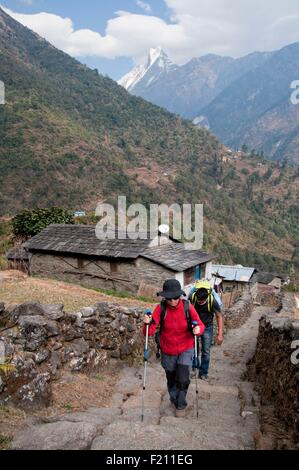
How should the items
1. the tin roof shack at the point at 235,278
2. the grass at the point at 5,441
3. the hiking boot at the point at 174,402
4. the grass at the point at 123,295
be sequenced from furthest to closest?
the tin roof shack at the point at 235,278 → the grass at the point at 123,295 → the hiking boot at the point at 174,402 → the grass at the point at 5,441

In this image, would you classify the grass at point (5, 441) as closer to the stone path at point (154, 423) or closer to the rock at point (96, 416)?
the stone path at point (154, 423)

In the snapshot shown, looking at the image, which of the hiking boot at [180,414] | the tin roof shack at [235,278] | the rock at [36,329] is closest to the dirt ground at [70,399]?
the rock at [36,329]

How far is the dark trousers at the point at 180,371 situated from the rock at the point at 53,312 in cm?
248

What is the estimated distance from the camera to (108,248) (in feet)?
67.2

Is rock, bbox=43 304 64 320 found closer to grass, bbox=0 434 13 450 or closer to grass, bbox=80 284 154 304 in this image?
grass, bbox=0 434 13 450

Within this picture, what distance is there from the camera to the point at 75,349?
23.7ft

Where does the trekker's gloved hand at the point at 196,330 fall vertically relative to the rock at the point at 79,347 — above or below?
above

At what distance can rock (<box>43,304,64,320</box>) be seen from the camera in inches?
286

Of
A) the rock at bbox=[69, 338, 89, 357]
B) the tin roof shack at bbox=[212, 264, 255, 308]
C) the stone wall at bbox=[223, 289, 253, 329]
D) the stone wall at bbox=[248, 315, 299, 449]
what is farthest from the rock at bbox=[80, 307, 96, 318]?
the tin roof shack at bbox=[212, 264, 255, 308]

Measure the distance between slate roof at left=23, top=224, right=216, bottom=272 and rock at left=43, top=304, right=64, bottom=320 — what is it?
11.7m

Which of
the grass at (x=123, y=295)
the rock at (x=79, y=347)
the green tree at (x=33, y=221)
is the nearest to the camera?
the rock at (x=79, y=347)

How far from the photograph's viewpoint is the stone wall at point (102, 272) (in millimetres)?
19469

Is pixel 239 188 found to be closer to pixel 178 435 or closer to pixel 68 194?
pixel 68 194
